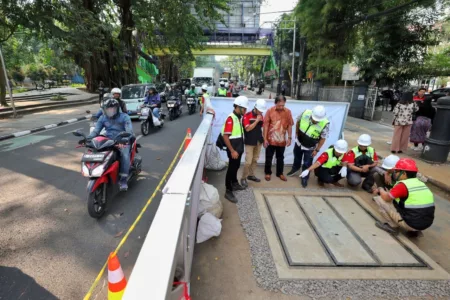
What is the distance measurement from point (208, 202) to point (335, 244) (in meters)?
1.60

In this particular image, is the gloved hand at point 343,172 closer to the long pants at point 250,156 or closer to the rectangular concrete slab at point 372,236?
the rectangular concrete slab at point 372,236

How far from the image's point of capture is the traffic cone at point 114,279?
1763mm

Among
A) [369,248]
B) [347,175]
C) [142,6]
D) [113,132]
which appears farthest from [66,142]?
[142,6]

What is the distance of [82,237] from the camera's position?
3211 millimetres

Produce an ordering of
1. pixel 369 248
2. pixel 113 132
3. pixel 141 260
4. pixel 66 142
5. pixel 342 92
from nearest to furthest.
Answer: pixel 141 260, pixel 369 248, pixel 113 132, pixel 66 142, pixel 342 92

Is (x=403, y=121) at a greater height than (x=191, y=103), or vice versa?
(x=403, y=121)

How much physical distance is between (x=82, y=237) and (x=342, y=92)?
1528 centimetres

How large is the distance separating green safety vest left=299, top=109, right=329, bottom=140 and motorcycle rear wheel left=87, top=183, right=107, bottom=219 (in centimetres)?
354

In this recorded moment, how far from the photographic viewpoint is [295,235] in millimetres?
3250

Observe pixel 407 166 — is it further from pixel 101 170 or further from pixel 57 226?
pixel 57 226

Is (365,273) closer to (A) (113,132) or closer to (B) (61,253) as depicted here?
(B) (61,253)

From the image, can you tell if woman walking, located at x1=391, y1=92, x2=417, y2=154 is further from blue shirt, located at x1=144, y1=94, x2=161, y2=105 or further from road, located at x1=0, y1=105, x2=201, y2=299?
blue shirt, located at x1=144, y1=94, x2=161, y2=105

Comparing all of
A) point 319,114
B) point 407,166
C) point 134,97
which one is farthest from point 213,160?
point 134,97

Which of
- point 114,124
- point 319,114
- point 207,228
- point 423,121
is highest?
point 319,114
